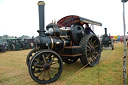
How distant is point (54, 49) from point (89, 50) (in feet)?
5.80

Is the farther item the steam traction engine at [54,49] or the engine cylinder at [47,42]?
the engine cylinder at [47,42]

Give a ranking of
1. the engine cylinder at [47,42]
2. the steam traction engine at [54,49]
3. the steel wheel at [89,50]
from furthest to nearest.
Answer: the steel wheel at [89,50]
the engine cylinder at [47,42]
the steam traction engine at [54,49]

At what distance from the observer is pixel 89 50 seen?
5023 mm

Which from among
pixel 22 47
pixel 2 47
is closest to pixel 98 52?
pixel 2 47

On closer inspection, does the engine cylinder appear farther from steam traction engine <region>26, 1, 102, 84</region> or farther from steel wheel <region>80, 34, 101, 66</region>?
steel wheel <region>80, 34, 101, 66</region>

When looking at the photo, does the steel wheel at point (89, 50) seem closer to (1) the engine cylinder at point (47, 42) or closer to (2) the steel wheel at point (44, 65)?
(1) the engine cylinder at point (47, 42)

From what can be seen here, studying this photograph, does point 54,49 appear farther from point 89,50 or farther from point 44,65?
point 89,50

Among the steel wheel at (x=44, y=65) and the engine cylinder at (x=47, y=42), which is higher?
the engine cylinder at (x=47, y=42)

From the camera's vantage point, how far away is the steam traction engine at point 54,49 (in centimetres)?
322

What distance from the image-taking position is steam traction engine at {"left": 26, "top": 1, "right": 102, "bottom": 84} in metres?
3.22

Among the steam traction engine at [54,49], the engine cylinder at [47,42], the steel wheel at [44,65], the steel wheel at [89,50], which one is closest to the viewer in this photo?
the steel wheel at [44,65]

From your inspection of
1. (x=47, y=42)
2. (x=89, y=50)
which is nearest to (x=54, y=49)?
(x=47, y=42)

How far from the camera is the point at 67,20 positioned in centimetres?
520

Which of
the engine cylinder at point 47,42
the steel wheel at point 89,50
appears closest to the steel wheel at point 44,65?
the engine cylinder at point 47,42
